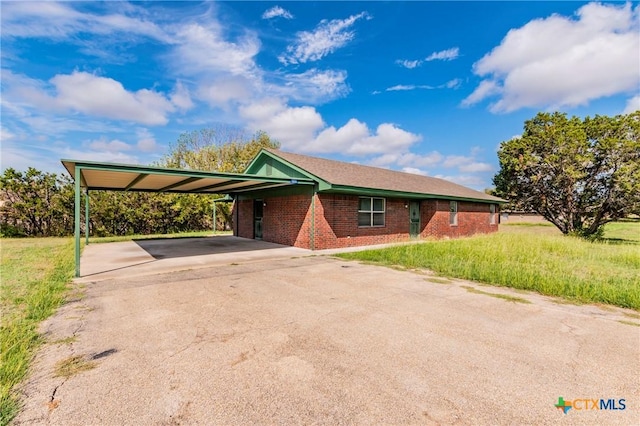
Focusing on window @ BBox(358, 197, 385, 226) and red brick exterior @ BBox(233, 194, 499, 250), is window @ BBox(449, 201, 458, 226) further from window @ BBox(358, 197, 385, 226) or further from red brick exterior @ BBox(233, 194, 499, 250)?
window @ BBox(358, 197, 385, 226)

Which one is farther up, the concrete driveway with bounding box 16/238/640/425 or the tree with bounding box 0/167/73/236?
the tree with bounding box 0/167/73/236

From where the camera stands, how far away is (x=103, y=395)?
8.58 ft

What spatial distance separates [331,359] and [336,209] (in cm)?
969

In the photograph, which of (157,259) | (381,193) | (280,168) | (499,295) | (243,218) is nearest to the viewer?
(499,295)

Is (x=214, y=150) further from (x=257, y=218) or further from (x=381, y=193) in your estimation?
(x=381, y=193)

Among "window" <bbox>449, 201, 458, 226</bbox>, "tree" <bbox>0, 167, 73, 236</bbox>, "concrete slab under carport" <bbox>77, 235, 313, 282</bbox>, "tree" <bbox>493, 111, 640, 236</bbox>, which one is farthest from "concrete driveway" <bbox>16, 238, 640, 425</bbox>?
"tree" <bbox>493, 111, 640, 236</bbox>

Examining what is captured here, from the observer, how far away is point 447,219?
57.6 feet

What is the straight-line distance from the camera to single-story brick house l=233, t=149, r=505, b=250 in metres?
12.4

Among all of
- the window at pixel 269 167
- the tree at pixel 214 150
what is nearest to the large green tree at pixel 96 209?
the window at pixel 269 167

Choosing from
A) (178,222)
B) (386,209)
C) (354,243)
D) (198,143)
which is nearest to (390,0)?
(386,209)

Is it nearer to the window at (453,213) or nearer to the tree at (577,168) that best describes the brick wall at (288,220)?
the window at (453,213)

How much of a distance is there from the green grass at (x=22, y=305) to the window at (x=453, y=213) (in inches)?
692

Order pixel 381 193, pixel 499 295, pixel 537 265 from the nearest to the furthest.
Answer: pixel 499 295
pixel 537 265
pixel 381 193

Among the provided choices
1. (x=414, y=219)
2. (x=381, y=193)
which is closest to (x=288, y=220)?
(x=381, y=193)
